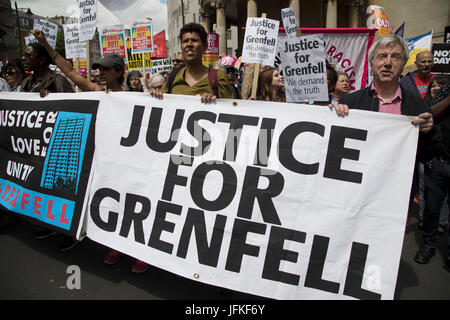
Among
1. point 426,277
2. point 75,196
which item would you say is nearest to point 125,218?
point 75,196

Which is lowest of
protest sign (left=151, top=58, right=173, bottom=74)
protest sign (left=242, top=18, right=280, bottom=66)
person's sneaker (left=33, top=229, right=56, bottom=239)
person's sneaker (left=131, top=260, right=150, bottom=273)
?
person's sneaker (left=131, top=260, right=150, bottom=273)

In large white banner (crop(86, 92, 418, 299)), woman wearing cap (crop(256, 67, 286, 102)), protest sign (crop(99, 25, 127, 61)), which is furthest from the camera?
protest sign (crop(99, 25, 127, 61))

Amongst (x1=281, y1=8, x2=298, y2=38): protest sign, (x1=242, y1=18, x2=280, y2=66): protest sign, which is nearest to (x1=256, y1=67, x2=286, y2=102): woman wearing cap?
(x1=242, y1=18, x2=280, y2=66): protest sign

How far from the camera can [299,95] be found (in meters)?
3.26

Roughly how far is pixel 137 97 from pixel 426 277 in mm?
3173

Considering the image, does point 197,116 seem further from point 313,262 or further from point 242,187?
point 313,262

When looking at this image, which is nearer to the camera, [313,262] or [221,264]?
[313,262]

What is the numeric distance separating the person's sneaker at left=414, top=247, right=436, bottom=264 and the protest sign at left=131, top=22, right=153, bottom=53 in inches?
251

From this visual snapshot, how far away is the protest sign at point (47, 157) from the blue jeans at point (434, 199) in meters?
3.45

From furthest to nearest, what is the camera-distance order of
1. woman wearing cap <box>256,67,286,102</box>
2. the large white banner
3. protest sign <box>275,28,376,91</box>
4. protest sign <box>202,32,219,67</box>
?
1. protest sign <box>202,32,219,67</box>
2. protest sign <box>275,28,376,91</box>
3. woman wearing cap <box>256,67,286,102</box>
4. the large white banner

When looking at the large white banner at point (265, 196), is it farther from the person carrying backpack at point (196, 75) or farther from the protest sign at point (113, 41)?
the protest sign at point (113, 41)

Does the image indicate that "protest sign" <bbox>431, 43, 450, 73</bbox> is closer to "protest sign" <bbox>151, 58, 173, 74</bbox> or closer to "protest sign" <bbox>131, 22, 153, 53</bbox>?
"protest sign" <bbox>131, 22, 153, 53</bbox>

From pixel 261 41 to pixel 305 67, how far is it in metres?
0.80

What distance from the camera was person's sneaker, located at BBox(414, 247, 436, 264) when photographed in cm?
309
